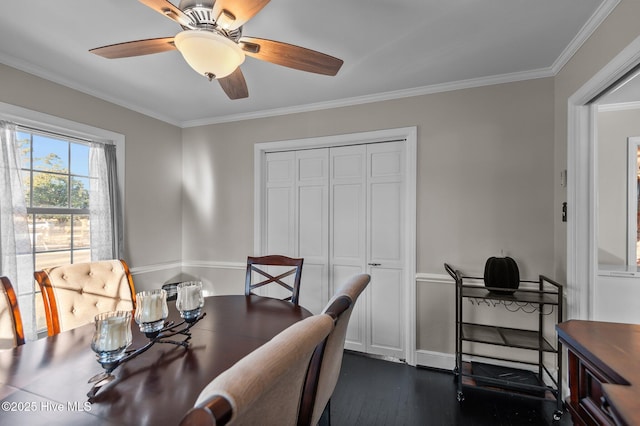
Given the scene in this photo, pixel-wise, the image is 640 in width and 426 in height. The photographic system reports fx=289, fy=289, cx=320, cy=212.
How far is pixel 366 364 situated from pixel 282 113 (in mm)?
2702

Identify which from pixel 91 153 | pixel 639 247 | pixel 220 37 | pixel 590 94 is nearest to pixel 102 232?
pixel 91 153

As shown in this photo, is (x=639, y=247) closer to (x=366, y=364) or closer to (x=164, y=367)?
(x=366, y=364)

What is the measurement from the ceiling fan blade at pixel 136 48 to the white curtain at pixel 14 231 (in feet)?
4.53

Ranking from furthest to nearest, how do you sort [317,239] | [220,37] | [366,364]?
[317,239], [366,364], [220,37]

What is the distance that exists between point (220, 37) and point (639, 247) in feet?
13.3

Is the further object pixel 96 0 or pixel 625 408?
pixel 96 0

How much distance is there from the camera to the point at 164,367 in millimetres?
1120

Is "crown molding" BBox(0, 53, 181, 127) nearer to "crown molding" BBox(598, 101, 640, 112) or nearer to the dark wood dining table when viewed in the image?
the dark wood dining table

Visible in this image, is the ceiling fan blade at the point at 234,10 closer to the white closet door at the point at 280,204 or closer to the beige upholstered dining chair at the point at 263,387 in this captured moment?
the beige upholstered dining chair at the point at 263,387

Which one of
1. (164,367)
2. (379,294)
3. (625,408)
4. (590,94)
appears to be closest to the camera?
(625,408)

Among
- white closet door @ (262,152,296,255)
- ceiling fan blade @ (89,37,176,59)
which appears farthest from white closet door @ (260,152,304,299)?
ceiling fan blade @ (89,37,176,59)

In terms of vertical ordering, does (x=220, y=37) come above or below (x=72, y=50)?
below

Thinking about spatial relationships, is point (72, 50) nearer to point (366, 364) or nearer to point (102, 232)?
point (102, 232)

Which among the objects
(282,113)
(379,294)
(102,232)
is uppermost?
(282,113)
